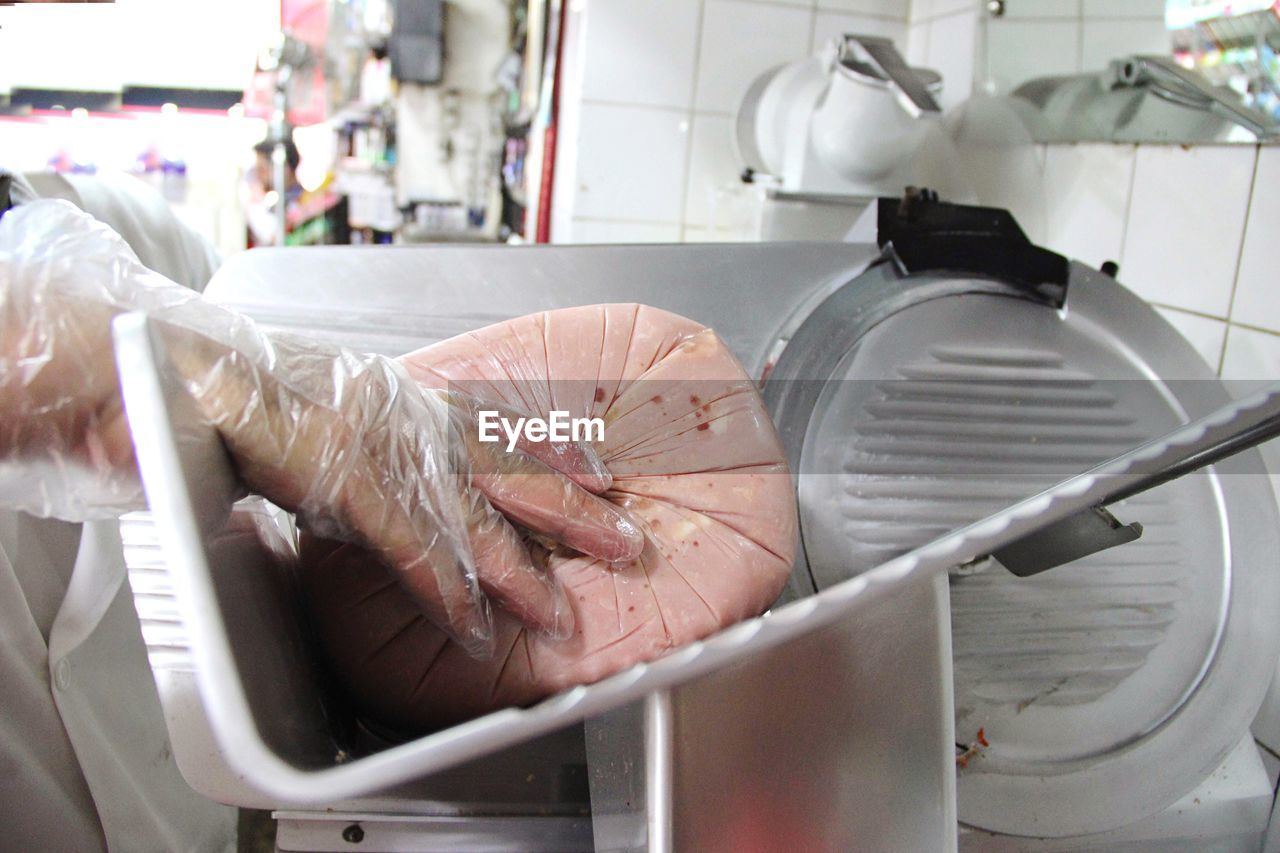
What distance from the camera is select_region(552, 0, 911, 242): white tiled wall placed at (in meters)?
1.92

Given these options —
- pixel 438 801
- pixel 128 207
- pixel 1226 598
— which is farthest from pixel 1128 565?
pixel 128 207

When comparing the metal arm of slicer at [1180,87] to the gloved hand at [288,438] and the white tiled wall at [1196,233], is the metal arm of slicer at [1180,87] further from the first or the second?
the gloved hand at [288,438]

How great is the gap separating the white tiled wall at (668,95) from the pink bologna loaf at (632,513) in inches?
49.8

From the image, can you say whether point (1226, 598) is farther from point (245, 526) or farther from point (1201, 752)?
point (245, 526)

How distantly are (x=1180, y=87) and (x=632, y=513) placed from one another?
1.14m

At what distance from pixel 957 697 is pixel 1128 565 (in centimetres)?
25

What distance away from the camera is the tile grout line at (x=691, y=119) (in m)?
1.94

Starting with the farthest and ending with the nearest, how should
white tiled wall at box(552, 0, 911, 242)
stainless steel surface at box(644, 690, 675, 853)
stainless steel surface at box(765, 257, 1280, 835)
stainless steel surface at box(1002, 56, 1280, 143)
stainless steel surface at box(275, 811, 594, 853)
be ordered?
1. white tiled wall at box(552, 0, 911, 242)
2. stainless steel surface at box(1002, 56, 1280, 143)
3. stainless steel surface at box(765, 257, 1280, 835)
4. stainless steel surface at box(275, 811, 594, 853)
5. stainless steel surface at box(644, 690, 675, 853)

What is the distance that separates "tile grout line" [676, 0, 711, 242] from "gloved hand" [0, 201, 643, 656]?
4.95ft

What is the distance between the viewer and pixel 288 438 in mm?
476

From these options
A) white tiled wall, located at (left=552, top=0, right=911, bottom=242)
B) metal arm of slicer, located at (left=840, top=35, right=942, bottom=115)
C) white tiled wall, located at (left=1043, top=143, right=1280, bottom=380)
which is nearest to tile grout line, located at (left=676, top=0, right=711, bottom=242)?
white tiled wall, located at (left=552, top=0, right=911, bottom=242)

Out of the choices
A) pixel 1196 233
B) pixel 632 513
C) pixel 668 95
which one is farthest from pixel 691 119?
pixel 632 513

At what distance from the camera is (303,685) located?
0.60m

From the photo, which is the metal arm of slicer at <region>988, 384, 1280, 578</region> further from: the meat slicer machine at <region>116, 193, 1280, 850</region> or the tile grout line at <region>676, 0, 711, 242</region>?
the tile grout line at <region>676, 0, 711, 242</region>
